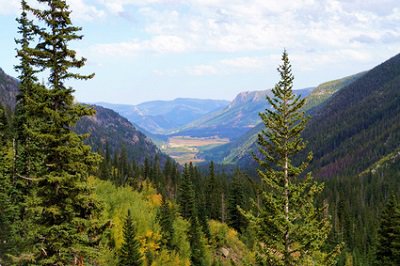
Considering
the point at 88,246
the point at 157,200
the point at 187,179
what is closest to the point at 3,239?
the point at 88,246

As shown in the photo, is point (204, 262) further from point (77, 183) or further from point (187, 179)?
point (77, 183)

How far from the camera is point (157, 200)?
378 ft

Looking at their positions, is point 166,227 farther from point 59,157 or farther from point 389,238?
point 59,157

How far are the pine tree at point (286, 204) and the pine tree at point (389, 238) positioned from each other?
2837 cm

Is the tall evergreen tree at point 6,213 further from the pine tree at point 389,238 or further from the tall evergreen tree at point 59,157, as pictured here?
the pine tree at point 389,238

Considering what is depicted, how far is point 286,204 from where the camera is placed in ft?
75.1

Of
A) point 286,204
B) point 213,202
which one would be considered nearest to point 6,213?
point 286,204

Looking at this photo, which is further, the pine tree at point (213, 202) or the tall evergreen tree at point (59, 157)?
the pine tree at point (213, 202)

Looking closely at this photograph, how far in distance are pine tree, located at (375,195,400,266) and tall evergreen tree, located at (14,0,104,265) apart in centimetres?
3880

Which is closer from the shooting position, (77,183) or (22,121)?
(77,183)

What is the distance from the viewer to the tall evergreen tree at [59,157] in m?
19.4

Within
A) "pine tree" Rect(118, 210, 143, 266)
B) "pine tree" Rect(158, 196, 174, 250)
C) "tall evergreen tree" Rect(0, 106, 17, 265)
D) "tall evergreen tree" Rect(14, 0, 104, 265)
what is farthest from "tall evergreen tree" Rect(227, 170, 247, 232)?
"tall evergreen tree" Rect(14, 0, 104, 265)

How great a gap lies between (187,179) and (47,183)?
255ft

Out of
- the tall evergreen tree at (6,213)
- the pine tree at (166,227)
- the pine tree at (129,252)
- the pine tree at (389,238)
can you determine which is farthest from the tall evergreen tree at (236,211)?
the tall evergreen tree at (6,213)
